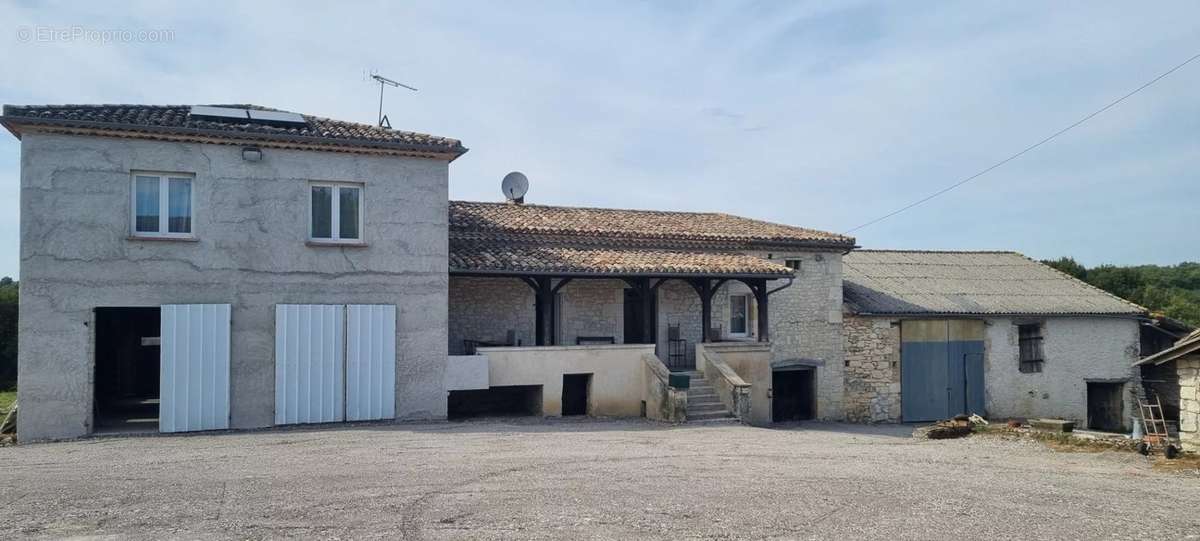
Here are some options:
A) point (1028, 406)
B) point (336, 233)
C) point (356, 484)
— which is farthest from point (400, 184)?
point (1028, 406)

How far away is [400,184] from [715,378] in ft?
24.4

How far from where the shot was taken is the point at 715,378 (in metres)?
17.1

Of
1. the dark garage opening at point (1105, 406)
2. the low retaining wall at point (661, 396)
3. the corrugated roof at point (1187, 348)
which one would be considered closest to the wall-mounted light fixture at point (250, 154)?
the low retaining wall at point (661, 396)

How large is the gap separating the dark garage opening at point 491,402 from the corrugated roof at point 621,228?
11.1ft

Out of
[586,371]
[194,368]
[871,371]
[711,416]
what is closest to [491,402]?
[586,371]

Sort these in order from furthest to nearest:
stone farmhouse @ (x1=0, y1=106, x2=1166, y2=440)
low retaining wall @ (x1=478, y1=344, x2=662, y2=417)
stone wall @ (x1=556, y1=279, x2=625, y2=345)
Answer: stone wall @ (x1=556, y1=279, x2=625, y2=345) → low retaining wall @ (x1=478, y1=344, x2=662, y2=417) → stone farmhouse @ (x1=0, y1=106, x2=1166, y2=440)

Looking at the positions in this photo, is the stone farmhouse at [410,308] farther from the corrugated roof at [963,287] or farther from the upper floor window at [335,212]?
the corrugated roof at [963,287]

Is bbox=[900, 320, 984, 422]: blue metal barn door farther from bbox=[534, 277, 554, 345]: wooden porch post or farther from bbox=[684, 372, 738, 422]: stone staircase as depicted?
bbox=[534, 277, 554, 345]: wooden porch post

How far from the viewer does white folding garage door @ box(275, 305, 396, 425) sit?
547 inches

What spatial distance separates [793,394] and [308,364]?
12473 millimetres

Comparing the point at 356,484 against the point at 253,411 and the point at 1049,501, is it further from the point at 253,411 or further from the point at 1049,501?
the point at 1049,501

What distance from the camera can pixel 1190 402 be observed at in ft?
41.1

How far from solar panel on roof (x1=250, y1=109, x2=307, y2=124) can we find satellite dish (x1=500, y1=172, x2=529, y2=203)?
7.34 meters

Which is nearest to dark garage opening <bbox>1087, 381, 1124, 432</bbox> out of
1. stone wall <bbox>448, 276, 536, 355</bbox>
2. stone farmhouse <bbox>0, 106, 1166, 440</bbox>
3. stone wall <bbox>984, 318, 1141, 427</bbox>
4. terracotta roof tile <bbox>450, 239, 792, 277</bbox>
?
stone wall <bbox>984, 318, 1141, 427</bbox>
